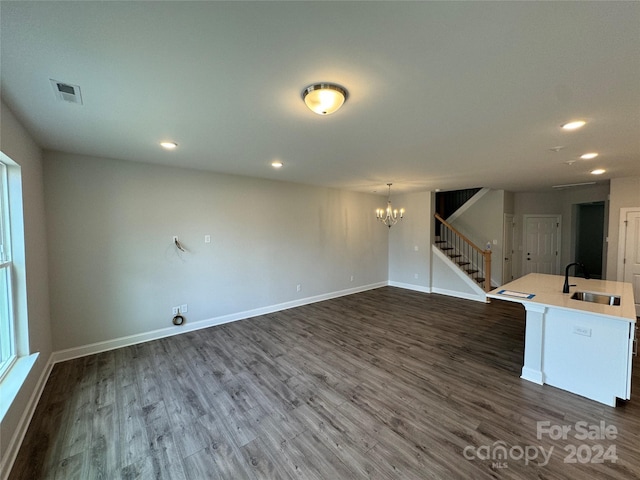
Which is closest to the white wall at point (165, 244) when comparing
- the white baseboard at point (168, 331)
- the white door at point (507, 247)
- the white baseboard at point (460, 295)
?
the white baseboard at point (168, 331)

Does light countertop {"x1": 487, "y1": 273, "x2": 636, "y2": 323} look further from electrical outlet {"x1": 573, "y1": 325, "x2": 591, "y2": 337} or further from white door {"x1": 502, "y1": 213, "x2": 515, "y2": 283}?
white door {"x1": 502, "y1": 213, "x2": 515, "y2": 283}

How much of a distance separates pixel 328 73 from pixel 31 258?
3287 millimetres

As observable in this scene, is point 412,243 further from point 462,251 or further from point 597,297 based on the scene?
point 597,297

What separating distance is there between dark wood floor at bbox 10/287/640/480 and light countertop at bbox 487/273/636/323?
0.86 meters

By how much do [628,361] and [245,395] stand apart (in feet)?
11.7

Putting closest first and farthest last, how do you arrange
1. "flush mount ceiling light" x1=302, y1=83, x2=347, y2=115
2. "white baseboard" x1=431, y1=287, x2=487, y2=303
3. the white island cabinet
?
1. "flush mount ceiling light" x1=302, y1=83, x2=347, y2=115
2. the white island cabinet
3. "white baseboard" x1=431, y1=287, x2=487, y2=303

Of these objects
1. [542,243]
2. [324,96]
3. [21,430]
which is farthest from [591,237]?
[21,430]

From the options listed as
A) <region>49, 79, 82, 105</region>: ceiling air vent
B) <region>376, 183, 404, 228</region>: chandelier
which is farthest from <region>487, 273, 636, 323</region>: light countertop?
<region>49, 79, 82, 105</region>: ceiling air vent

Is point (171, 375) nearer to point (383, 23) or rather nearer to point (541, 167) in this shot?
point (383, 23)

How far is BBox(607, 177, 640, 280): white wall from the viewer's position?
4.66m

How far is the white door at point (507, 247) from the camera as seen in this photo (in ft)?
21.0

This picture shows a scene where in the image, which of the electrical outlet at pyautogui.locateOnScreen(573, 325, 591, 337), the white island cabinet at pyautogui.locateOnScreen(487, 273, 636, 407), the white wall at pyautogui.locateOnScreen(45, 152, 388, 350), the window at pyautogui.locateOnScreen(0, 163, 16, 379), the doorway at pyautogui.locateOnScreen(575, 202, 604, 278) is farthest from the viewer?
the doorway at pyautogui.locateOnScreen(575, 202, 604, 278)

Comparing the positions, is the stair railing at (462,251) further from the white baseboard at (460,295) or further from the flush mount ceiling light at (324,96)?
the flush mount ceiling light at (324,96)

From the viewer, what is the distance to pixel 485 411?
2252mm
